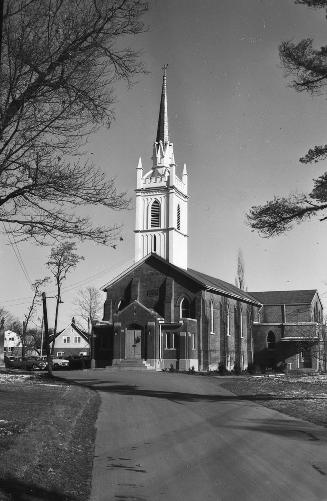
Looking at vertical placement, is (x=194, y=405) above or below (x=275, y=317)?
below

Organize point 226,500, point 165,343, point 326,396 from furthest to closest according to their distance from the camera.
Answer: point 165,343 → point 326,396 → point 226,500

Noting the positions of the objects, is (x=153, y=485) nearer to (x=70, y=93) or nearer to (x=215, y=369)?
(x=70, y=93)

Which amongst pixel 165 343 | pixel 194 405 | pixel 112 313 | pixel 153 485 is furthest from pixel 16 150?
pixel 112 313

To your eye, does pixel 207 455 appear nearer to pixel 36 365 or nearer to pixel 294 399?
pixel 294 399

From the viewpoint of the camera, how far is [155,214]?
178 ft

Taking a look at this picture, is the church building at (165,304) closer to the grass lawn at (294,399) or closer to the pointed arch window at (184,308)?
the pointed arch window at (184,308)

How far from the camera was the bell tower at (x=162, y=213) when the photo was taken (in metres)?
53.2

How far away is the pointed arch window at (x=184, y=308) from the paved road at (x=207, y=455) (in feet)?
103

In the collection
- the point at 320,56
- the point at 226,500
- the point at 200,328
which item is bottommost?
the point at 226,500

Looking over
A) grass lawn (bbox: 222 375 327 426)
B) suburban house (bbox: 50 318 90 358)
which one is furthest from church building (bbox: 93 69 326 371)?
suburban house (bbox: 50 318 90 358)

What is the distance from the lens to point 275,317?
64.2 m

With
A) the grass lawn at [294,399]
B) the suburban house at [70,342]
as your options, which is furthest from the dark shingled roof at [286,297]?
the suburban house at [70,342]

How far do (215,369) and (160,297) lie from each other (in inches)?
309

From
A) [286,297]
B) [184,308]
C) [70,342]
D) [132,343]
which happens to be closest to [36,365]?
[132,343]
